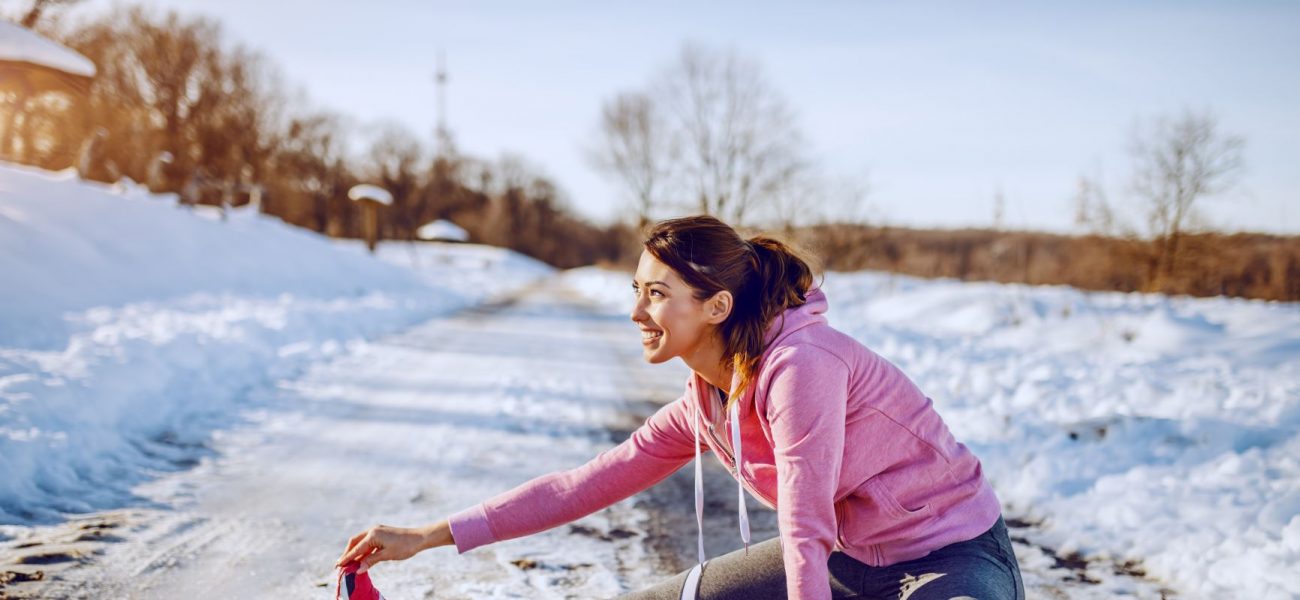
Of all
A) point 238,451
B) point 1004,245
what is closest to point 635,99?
point 1004,245

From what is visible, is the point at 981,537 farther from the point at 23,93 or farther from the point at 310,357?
the point at 23,93

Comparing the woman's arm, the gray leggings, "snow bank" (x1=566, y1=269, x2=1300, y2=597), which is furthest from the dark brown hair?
"snow bank" (x1=566, y1=269, x2=1300, y2=597)

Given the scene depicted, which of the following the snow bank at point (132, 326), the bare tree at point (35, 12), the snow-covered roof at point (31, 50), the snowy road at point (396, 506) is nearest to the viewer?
the snowy road at point (396, 506)

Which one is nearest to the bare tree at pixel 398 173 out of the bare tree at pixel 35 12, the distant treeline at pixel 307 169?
the distant treeline at pixel 307 169

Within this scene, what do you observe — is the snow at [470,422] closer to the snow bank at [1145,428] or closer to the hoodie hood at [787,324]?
the snow bank at [1145,428]

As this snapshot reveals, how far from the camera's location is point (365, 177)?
60.9m

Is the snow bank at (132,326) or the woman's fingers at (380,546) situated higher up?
the woman's fingers at (380,546)

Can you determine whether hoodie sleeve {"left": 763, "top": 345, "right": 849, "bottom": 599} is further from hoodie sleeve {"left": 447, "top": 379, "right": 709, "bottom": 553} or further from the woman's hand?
the woman's hand

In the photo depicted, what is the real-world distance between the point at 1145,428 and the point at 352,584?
14.1 feet

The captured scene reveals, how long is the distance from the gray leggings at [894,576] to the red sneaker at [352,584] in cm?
66

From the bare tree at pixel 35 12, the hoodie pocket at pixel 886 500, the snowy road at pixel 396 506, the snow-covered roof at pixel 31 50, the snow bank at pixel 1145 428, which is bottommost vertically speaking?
the snowy road at pixel 396 506

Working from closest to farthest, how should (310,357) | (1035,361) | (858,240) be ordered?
(1035,361) < (310,357) < (858,240)

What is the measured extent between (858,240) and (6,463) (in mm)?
17480

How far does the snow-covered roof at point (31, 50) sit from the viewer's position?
37.2 ft
